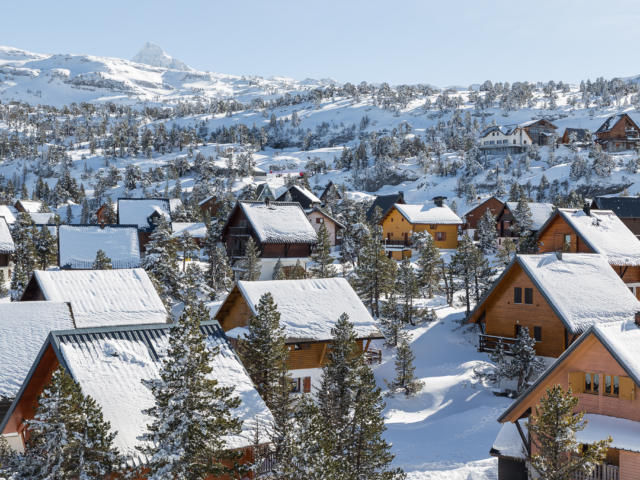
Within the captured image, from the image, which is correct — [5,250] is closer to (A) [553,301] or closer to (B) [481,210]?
(A) [553,301]

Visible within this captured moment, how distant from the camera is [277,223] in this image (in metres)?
57.9

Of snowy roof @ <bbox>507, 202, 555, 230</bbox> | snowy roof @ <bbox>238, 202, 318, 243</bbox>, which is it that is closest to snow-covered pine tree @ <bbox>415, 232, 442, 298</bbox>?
snowy roof @ <bbox>238, 202, 318, 243</bbox>

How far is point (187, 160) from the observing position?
173 m

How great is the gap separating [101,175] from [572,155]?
11897 centimetres

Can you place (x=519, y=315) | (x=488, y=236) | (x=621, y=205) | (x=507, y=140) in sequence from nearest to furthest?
(x=519, y=315), (x=488, y=236), (x=621, y=205), (x=507, y=140)

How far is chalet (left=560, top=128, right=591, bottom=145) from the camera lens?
12888cm

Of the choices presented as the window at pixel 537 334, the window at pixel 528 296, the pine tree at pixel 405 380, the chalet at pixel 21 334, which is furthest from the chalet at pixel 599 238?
the chalet at pixel 21 334

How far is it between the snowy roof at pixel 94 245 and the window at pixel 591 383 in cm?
4285

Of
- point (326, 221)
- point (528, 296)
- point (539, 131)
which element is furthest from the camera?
point (539, 131)

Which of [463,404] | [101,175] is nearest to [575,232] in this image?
[463,404]

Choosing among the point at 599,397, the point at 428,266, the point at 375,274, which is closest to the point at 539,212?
the point at 428,266

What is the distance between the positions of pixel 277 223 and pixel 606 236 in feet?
95.8

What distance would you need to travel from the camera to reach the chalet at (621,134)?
125125 millimetres

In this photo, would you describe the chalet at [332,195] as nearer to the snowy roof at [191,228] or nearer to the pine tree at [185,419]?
the snowy roof at [191,228]
